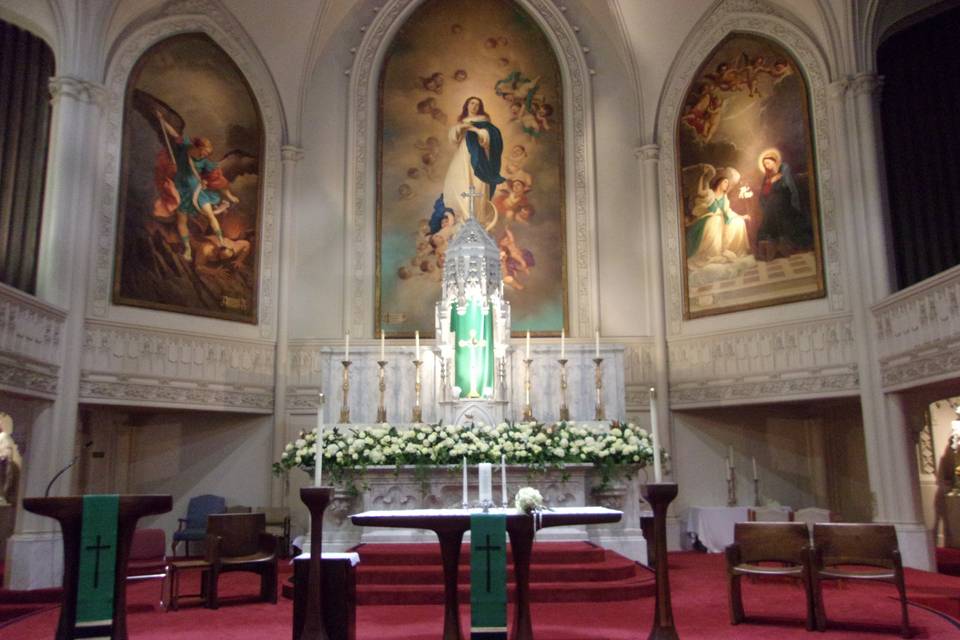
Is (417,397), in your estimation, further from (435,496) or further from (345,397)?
(435,496)

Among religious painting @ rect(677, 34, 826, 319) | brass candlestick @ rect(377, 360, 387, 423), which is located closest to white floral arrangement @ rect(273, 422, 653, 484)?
brass candlestick @ rect(377, 360, 387, 423)

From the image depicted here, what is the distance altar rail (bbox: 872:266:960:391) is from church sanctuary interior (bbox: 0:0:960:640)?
2.1 inches

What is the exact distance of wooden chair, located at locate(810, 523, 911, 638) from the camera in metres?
7.19

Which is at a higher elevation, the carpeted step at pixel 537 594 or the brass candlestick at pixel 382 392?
the brass candlestick at pixel 382 392

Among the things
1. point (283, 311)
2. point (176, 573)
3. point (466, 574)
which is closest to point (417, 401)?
point (283, 311)

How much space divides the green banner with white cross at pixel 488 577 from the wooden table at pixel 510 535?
0.28ft

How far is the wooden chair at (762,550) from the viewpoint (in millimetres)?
7488

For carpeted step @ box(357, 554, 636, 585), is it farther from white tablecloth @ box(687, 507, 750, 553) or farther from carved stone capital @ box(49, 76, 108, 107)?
carved stone capital @ box(49, 76, 108, 107)

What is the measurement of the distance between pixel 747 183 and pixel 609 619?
9598mm

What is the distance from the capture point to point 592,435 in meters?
11.2

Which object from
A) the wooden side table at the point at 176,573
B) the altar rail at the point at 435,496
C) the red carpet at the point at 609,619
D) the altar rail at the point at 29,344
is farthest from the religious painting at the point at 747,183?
the altar rail at the point at 29,344

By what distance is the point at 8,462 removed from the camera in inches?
543

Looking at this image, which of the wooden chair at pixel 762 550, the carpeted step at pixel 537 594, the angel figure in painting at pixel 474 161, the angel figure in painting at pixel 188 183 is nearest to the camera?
the wooden chair at pixel 762 550

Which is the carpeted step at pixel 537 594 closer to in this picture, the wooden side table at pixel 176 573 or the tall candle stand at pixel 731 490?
the wooden side table at pixel 176 573
